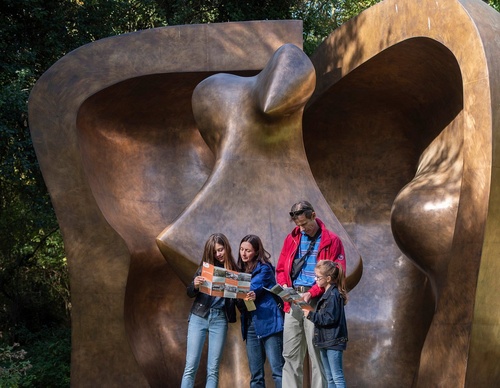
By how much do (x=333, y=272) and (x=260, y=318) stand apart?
77 cm

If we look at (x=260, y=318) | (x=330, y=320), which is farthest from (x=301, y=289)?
(x=330, y=320)

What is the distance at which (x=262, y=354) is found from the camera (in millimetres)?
7293

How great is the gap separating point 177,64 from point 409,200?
3.36 m

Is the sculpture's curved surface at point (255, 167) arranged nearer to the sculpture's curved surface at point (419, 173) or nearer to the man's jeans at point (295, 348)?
the sculpture's curved surface at point (419, 173)

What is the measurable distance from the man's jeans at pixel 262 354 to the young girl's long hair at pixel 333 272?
71 centimetres

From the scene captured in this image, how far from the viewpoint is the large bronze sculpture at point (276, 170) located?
911 cm

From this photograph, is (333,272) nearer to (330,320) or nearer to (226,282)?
(330,320)

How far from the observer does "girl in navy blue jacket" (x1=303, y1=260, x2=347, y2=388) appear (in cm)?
671

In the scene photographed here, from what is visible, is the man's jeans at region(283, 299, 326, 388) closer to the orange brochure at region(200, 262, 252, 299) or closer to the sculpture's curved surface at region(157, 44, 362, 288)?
the orange brochure at region(200, 262, 252, 299)

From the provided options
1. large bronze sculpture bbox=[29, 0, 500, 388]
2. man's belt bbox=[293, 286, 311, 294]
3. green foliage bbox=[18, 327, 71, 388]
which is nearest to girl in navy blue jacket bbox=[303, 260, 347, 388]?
man's belt bbox=[293, 286, 311, 294]

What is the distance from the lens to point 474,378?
7941 millimetres

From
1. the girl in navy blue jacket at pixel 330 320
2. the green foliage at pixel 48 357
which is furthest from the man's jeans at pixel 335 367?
the green foliage at pixel 48 357

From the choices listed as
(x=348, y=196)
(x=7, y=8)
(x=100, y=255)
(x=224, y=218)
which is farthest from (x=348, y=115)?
(x=7, y=8)

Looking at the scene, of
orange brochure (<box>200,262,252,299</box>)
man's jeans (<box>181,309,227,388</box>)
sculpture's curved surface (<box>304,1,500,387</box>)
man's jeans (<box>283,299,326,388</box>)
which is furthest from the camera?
sculpture's curved surface (<box>304,1,500,387</box>)
